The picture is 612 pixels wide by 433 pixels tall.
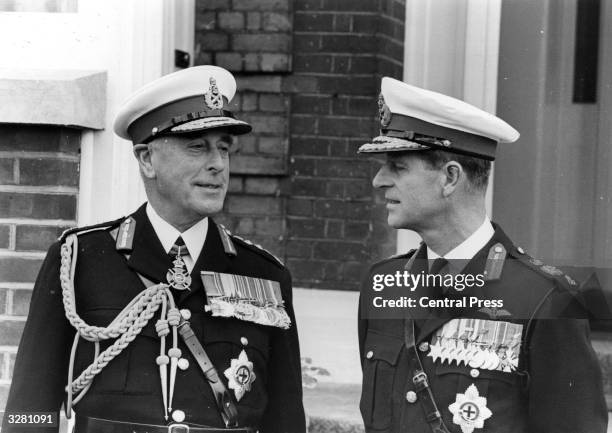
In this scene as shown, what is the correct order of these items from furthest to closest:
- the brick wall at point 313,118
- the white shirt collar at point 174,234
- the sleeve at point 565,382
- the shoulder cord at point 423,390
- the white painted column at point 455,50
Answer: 1. the brick wall at point 313,118
2. the white painted column at point 455,50
3. the white shirt collar at point 174,234
4. the shoulder cord at point 423,390
5. the sleeve at point 565,382

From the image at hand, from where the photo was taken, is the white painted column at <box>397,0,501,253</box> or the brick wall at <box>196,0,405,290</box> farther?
the brick wall at <box>196,0,405,290</box>

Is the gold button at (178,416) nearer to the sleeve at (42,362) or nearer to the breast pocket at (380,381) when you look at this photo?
the sleeve at (42,362)

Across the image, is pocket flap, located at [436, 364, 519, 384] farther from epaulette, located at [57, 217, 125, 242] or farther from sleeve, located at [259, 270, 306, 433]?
epaulette, located at [57, 217, 125, 242]

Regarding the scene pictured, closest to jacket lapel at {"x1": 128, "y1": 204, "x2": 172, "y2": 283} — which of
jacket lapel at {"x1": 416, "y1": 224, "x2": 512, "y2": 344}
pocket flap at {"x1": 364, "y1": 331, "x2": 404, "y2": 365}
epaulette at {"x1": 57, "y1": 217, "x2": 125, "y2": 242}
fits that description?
epaulette at {"x1": 57, "y1": 217, "x2": 125, "y2": 242}

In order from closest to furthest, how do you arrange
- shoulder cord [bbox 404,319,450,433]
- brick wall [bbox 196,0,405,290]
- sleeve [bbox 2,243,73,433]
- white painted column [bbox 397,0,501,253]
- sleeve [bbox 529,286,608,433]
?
sleeve [bbox 529,286,608,433] < shoulder cord [bbox 404,319,450,433] < sleeve [bbox 2,243,73,433] < white painted column [bbox 397,0,501,253] < brick wall [bbox 196,0,405,290]

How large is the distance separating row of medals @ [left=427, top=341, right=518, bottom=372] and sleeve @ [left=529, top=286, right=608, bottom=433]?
6cm

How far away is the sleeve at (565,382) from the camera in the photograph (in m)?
2.76

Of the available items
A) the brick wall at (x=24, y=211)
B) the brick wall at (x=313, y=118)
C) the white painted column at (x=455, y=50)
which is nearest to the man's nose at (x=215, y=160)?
the brick wall at (x=24, y=211)

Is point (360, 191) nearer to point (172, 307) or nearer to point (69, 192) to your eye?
point (69, 192)

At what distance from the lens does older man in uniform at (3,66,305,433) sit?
2.96 metres

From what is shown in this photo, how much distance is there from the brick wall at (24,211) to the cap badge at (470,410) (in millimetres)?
1693

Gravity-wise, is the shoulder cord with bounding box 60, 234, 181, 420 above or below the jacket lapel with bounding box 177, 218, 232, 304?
below

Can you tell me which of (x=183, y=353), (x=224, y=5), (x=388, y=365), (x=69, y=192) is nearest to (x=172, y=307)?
(x=183, y=353)

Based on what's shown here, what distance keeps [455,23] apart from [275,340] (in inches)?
78.8
